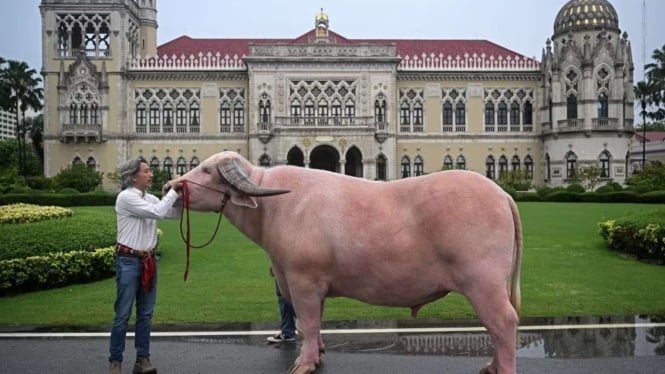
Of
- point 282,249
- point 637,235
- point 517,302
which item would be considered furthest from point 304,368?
point 637,235

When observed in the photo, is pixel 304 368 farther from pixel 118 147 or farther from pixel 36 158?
pixel 36 158

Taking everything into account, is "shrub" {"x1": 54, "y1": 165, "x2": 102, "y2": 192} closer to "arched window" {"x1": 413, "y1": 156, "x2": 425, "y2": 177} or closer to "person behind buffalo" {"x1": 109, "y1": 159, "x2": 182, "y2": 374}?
"arched window" {"x1": 413, "y1": 156, "x2": 425, "y2": 177}

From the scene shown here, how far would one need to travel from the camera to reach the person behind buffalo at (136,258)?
243 inches

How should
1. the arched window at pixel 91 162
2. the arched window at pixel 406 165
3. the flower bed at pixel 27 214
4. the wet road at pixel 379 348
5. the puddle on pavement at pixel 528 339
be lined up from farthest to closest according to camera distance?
the arched window at pixel 406 165
the arched window at pixel 91 162
the flower bed at pixel 27 214
the puddle on pavement at pixel 528 339
the wet road at pixel 379 348

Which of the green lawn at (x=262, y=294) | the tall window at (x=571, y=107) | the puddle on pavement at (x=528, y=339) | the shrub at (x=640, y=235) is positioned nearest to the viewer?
the puddle on pavement at (x=528, y=339)

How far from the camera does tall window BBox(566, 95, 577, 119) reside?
164 ft

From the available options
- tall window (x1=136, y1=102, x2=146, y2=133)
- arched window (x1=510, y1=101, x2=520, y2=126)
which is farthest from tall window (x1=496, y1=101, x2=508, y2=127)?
tall window (x1=136, y1=102, x2=146, y2=133)

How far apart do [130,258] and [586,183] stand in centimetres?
4635

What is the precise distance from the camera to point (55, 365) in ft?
21.9

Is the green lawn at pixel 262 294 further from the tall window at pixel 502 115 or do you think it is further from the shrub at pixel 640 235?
the tall window at pixel 502 115

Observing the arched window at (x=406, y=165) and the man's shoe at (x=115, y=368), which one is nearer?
the man's shoe at (x=115, y=368)

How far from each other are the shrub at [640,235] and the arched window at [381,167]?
33.4 metres

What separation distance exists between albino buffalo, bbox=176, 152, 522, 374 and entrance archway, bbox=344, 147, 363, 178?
43353 mm

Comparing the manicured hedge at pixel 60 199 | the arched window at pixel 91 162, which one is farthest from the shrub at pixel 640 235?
the arched window at pixel 91 162
